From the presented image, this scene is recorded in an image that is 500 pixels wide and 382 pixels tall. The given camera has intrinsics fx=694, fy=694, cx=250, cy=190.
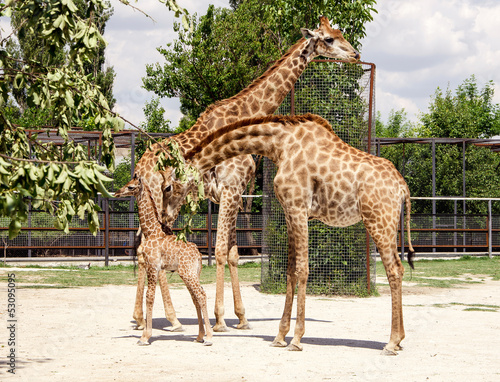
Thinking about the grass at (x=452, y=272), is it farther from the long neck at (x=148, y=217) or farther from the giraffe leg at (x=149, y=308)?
the giraffe leg at (x=149, y=308)

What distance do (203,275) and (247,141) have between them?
7794 mm

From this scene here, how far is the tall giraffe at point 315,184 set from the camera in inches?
281

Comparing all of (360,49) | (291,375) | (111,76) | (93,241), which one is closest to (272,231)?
(360,49)

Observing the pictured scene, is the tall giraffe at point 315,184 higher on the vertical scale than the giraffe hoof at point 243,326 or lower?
higher

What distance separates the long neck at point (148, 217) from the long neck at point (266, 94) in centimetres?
147

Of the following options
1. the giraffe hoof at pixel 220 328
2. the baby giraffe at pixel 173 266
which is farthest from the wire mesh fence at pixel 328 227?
the baby giraffe at pixel 173 266

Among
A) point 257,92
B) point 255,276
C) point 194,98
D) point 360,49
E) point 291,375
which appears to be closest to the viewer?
point 291,375

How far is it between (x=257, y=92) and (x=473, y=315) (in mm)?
4344

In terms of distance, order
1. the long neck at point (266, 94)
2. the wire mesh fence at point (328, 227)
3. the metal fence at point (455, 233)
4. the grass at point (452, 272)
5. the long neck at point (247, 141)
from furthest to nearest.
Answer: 1. the metal fence at point (455, 233)
2. the grass at point (452, 272)
3. the wire mesh fence at point (328, 227)
4. the long neck at point (266, 94)
5. the long neck at point (247, 141)

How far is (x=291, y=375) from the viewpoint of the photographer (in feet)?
19.9

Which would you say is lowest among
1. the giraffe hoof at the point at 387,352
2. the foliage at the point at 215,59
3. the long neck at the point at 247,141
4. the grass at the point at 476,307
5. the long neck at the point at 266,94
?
the giraffe hoof at the point at 387,352

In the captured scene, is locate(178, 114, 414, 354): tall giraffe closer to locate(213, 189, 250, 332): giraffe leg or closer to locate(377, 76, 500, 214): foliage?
locate(213, 189, 250, 332): giraffe leg

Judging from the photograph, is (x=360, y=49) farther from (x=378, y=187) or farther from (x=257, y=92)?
(x=378, y=187)

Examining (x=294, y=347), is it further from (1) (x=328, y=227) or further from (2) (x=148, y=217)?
(1) (x=328, y=227)
